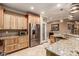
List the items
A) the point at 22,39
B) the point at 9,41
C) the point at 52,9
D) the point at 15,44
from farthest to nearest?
the point at 22,39 → the point at 15,44 → the point at 9,41 → the point at 52,9

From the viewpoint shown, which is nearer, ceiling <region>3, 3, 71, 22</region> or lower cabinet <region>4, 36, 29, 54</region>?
ceiling <region>3, 3, 71, 22</region>

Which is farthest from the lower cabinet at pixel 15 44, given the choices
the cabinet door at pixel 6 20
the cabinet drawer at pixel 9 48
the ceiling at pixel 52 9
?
the ceiling at pixel 52 9

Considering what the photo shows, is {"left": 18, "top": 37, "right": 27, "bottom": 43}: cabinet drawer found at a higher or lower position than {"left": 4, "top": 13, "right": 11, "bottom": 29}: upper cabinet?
lower

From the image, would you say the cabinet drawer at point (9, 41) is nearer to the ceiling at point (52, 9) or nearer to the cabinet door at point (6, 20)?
the cabinet door at point (6, 20)

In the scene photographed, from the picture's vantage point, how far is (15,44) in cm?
411

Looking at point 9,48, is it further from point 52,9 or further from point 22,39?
point 52,9

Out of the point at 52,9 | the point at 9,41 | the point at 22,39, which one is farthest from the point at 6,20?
the point at 52,9

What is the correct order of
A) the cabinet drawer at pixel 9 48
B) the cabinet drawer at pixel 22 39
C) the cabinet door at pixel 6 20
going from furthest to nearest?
the cabinet drawer at pixel 22 39 → the cabinet door at pixel 6 20 → the cabinet drawer at pixel 9 48

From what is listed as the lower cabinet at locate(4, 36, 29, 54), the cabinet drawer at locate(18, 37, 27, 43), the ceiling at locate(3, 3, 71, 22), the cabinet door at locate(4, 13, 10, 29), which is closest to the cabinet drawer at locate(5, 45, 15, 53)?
the lower cabinet at locate(4, 36, 29, 54)

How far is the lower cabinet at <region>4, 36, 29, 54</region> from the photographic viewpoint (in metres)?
3.66

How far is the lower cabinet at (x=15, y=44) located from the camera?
3.66 meters

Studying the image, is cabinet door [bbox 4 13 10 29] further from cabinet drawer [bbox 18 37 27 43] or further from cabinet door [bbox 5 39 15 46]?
cabinet drawer [bbox 18 37 27 43]

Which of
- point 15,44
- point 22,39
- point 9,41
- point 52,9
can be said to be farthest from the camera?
point 22,39

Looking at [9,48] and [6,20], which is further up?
[6,20]
